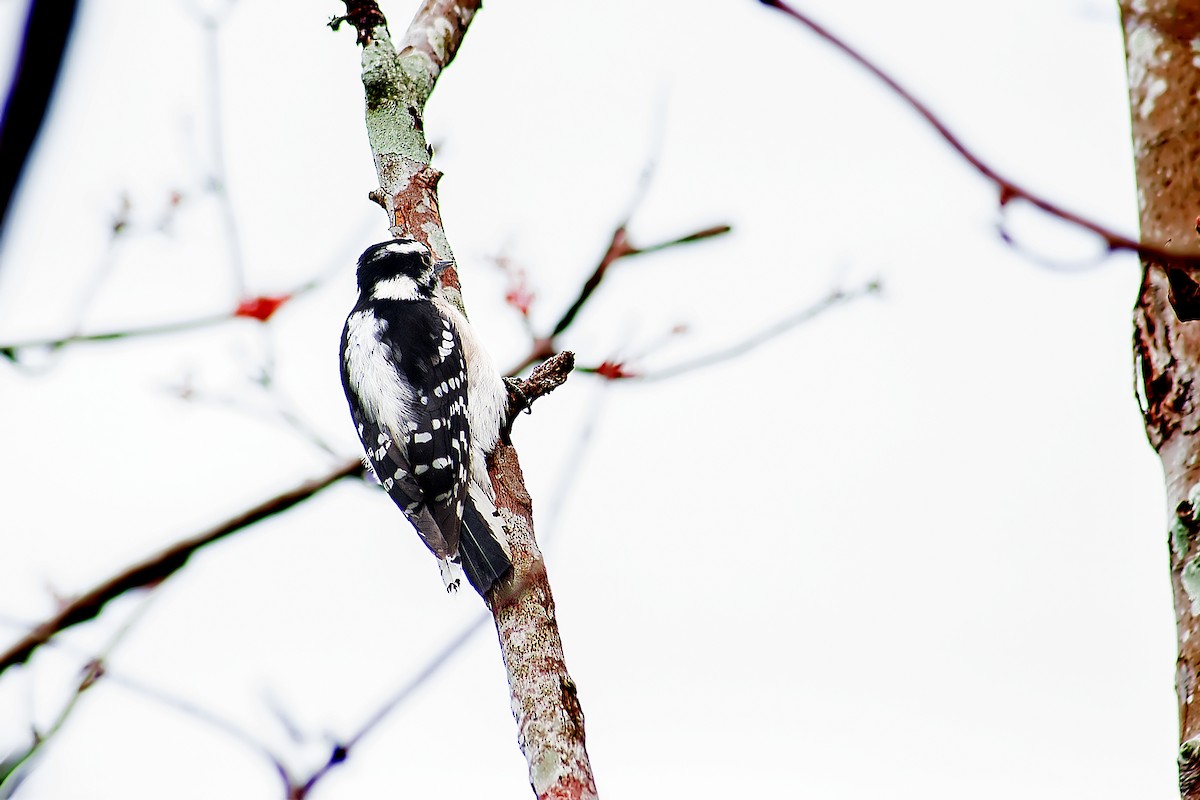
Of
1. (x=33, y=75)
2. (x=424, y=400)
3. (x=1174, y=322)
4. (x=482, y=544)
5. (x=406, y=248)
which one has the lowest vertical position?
(x=482, y=544)

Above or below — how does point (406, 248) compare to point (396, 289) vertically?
above

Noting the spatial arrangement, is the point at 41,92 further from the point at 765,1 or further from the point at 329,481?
the point at 765,1

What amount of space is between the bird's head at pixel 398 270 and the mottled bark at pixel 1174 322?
2105 mm

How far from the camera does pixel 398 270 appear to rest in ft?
15.7

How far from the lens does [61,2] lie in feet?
2.12

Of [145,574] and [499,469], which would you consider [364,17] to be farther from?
[145,574]

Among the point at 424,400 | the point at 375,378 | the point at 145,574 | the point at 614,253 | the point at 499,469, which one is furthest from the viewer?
the point at 375,378

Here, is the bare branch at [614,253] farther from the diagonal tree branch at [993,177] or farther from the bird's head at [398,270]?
the bird's head at [398,270]

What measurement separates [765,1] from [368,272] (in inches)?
169

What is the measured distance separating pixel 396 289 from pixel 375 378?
0.37m

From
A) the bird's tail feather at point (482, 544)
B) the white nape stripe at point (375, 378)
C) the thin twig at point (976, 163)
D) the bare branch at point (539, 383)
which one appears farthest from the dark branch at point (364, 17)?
the thin twig at point (976, 163)

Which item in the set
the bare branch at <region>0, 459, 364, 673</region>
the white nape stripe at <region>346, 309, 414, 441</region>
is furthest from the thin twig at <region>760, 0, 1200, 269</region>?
the white nape stripe at <region>346, 309, 414, 441</region>

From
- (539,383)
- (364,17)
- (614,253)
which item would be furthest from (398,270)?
(614,253)

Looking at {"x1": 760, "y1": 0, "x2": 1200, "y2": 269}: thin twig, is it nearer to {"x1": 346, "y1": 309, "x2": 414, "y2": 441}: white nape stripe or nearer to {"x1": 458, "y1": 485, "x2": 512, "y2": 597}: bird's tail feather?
{"x1": 458, "y1": 485, "x2": 512, "y2": 597}: bird's tail feather
